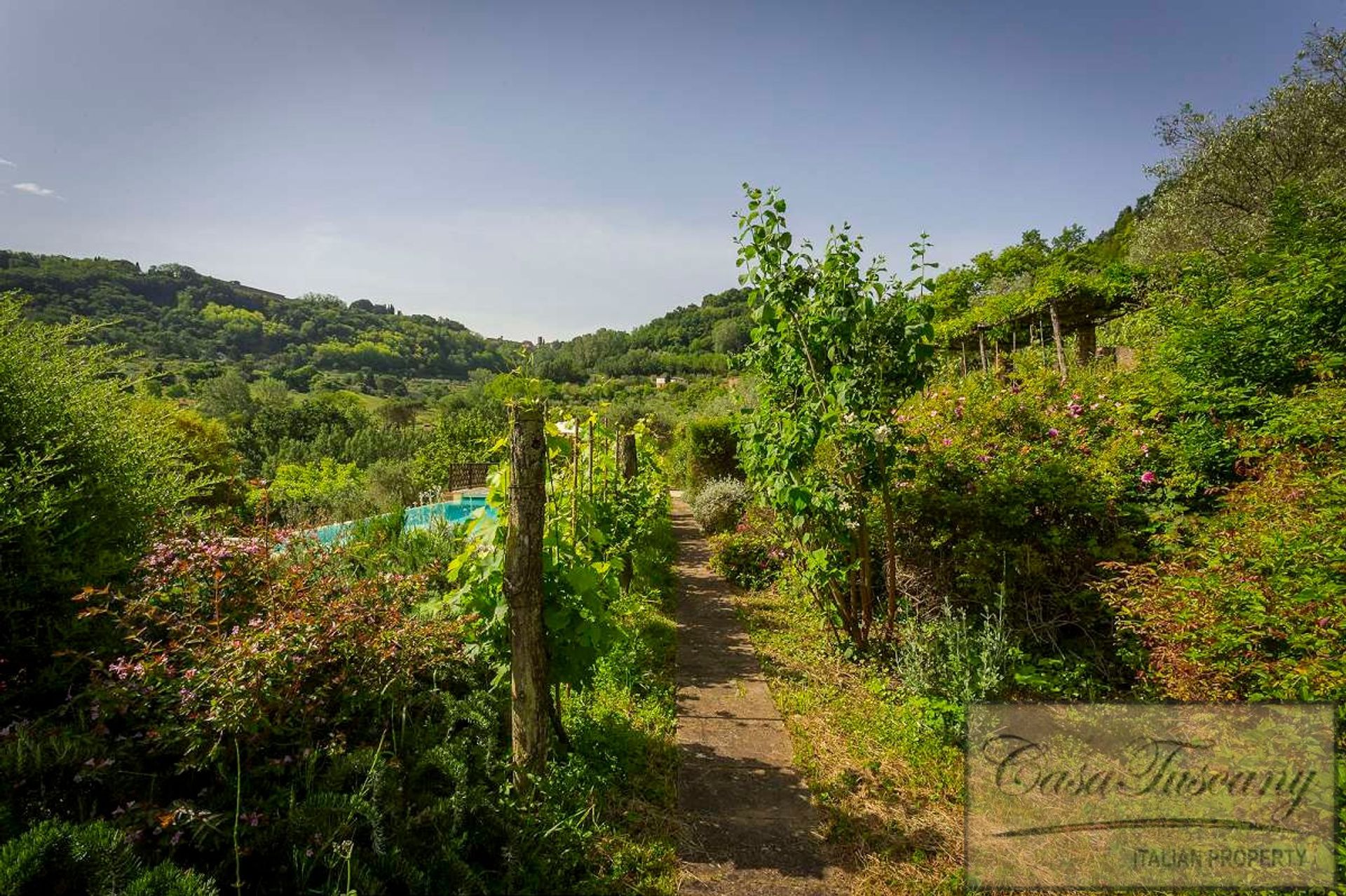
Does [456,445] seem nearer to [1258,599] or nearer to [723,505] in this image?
[723,505]

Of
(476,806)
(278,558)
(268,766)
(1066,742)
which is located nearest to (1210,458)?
(1066,742)

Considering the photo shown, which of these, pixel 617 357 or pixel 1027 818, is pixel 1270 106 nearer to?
pixel 1027 818

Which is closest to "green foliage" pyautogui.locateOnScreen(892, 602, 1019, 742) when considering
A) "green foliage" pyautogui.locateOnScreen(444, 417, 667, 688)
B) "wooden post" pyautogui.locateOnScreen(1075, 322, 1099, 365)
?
"green foliage" pyautogui.locateOnScreen(444, 417, 667, 688)

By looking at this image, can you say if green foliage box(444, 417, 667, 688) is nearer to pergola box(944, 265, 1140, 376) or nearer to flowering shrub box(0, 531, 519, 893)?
flowering shrub box(0, 531, 519, 893)

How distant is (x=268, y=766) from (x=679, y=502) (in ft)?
36.6

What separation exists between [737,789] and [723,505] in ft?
19.3

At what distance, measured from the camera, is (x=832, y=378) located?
11.9ft

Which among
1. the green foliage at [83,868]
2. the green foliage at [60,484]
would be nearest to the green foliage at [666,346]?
the green foliage at [60,484]

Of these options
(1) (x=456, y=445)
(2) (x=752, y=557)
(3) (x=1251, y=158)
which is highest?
(3) (x=1251, y=158)

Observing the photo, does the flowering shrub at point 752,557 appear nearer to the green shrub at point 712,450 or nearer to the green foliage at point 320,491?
the green shrub at point 712,450

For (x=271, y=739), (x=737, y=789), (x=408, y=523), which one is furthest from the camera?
(x=408, y=523)

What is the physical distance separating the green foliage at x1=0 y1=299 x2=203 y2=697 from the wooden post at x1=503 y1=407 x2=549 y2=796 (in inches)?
71.1

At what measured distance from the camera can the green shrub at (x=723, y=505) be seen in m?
8.61

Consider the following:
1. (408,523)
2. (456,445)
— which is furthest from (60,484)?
(456,445)
